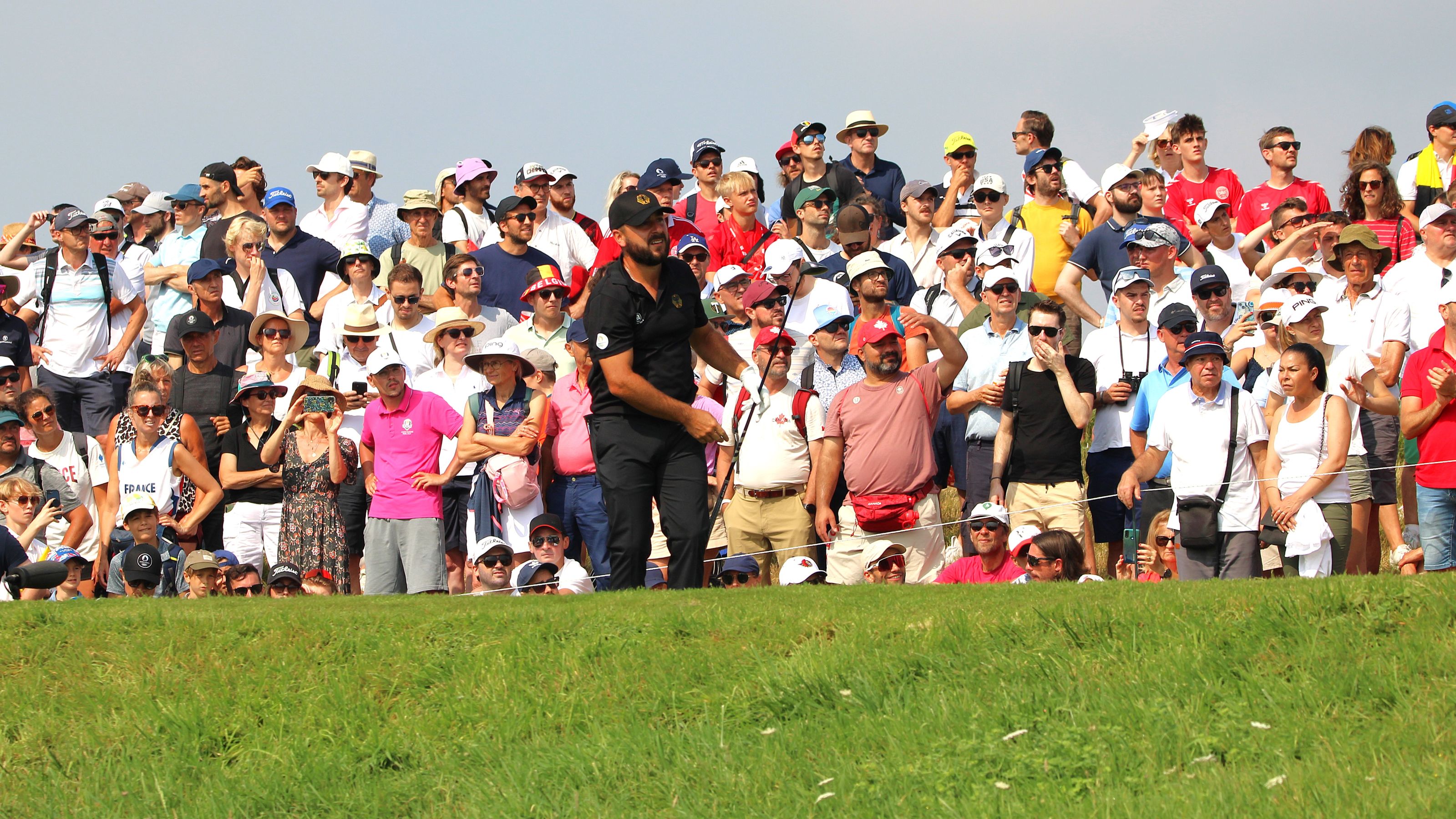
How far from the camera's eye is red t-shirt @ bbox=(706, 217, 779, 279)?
14.7 meters

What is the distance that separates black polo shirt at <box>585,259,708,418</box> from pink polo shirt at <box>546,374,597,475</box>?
3009 millimetres

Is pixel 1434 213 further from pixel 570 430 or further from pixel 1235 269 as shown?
pixel 570 430

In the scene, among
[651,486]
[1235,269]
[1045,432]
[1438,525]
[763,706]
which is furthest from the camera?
[1235,269]

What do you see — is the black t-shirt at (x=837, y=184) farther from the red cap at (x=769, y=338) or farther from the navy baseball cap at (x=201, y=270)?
the navy baseball cap at (x=201, y=270)

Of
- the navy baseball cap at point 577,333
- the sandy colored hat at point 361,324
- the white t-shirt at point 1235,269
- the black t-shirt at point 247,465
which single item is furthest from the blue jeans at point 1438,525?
the black t-shirt at point 247,465

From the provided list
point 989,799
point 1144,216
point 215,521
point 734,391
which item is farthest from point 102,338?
point 989,799

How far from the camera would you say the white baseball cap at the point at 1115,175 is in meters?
12.9

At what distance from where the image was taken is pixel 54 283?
47.8ft

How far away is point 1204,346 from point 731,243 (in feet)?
19.4

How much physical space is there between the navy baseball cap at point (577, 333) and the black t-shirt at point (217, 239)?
4.60 metres

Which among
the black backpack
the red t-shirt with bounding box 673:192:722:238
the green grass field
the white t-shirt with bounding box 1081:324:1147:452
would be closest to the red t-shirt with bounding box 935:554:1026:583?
the white t-shirt with bounding box 1081:324:1147:452

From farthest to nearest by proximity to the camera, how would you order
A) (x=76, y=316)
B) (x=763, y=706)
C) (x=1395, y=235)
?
(x=76, y=316) → (x=1395, y=235) → (x=763, y=706)

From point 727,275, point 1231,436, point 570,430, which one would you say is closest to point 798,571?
point 570,430

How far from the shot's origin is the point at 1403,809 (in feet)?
15.6
